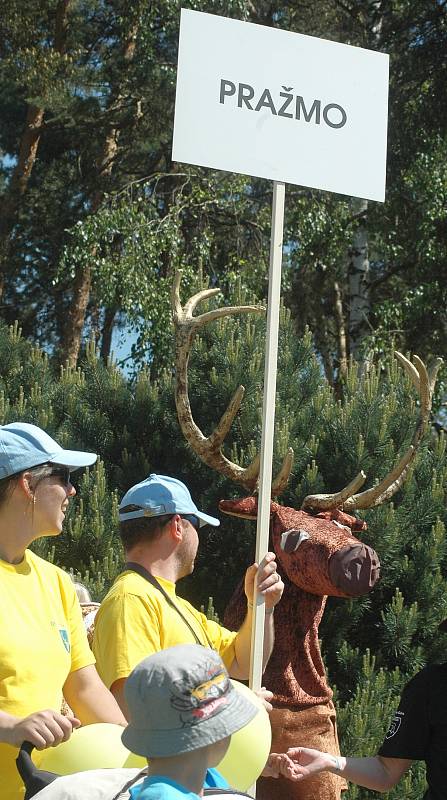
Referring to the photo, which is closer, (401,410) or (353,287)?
(401,410)

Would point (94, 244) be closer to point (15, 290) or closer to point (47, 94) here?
point (47, 94)

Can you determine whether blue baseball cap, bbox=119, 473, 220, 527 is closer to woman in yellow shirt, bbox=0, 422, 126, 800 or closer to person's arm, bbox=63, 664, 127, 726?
woman in yellow shirt, bbox=0, 422, 126, 800

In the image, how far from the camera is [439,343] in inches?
558

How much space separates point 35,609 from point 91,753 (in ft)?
1.81

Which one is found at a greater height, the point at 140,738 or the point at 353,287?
the point at 353,287

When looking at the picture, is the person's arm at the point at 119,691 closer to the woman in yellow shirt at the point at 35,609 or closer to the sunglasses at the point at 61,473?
the woman in yellow shirt at the point at 35,609

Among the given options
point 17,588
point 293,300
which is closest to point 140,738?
point 17,588

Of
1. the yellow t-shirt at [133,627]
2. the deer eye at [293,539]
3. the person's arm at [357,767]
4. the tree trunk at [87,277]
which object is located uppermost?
the tree trunk at [87,277]

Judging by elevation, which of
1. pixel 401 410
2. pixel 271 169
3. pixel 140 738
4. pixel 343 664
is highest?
pixel 271 169

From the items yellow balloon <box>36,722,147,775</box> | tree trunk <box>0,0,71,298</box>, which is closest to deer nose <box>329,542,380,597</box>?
yellow balloon <box>36,722,147,775</box>

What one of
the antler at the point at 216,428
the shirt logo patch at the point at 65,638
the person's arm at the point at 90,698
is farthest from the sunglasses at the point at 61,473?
the antler at the point at 216,428

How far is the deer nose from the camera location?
4055mm

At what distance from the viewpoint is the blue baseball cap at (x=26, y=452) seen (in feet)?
9.37

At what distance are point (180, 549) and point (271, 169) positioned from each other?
1.32m
